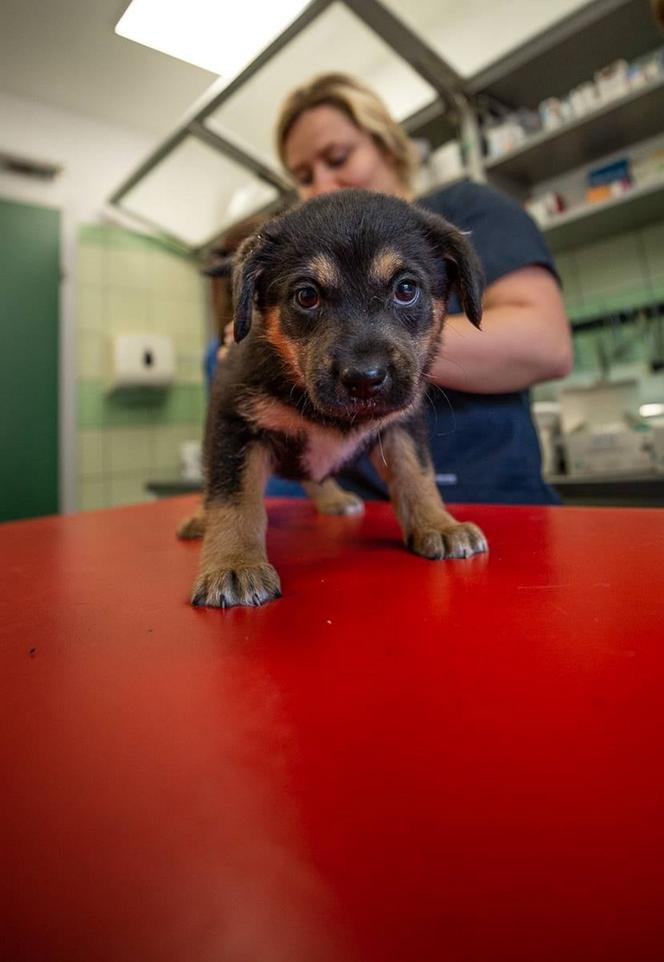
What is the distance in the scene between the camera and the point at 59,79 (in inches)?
47.8

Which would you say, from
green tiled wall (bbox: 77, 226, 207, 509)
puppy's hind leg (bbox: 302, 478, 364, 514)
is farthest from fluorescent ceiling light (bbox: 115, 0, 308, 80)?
green tiled wall (bbox: 77, 226, 207, 509)

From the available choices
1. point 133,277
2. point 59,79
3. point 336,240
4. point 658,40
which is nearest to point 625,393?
point 658,40

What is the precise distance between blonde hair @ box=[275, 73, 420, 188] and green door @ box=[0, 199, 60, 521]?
283cm

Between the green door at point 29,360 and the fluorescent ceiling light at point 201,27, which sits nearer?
the fluorescent ceiling light at point 201,27

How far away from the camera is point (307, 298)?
106 centimetres

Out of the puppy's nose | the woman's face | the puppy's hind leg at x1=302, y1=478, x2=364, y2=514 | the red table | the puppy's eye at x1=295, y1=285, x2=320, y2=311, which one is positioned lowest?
the red table

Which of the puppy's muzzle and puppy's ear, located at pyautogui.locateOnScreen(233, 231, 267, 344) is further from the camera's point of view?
puppy's ear, located at pyautogui.locateOnScreen(233, 231, 267, 344)

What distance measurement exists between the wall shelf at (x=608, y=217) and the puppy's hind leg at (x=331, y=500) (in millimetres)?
2504

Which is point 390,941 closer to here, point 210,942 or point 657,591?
point 210,942

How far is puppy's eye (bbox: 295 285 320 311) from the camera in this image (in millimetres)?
1051

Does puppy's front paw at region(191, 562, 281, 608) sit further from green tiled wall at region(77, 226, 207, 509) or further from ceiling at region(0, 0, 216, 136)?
green tiled wall at region(77, 226, 207, 509)

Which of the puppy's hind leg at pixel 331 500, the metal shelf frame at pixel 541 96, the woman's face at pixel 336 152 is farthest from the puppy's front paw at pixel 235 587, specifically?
the metal shelf frame at pixel 541 96

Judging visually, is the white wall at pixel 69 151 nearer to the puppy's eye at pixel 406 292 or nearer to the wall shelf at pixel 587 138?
the puppy's eye at pixel 406 292

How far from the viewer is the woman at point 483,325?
68.4 inches
